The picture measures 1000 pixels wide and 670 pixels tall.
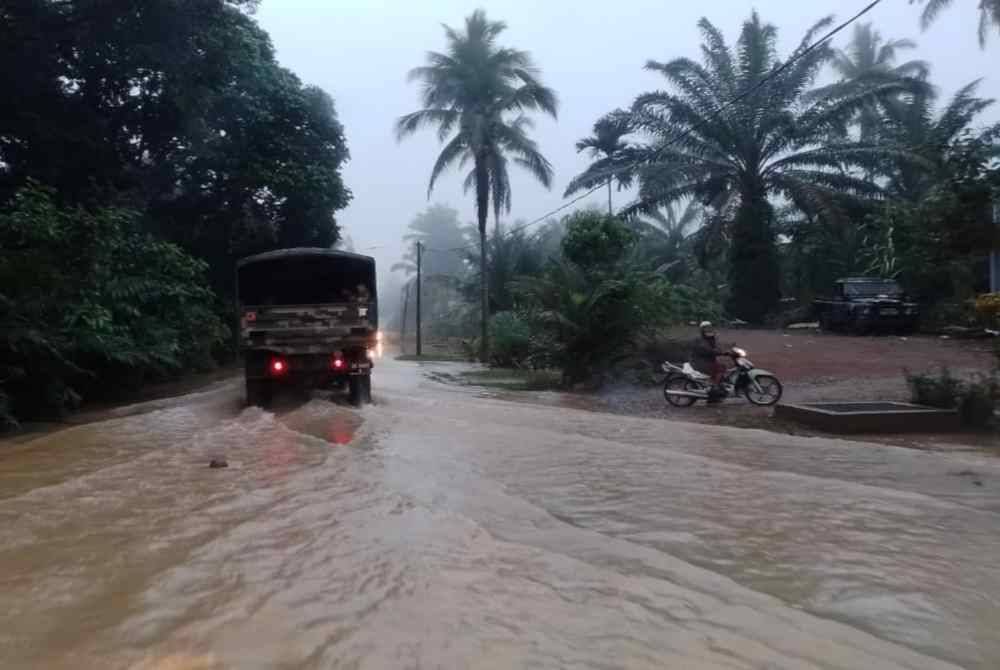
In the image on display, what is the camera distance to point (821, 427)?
10.1 meters

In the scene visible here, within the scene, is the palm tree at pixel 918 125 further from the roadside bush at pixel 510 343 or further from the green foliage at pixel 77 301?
the green foliage at pixel 77 301

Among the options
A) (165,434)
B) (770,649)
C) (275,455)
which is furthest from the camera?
(165,434)

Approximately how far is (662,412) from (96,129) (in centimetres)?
1410

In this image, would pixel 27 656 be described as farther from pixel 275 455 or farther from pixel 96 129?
pixel 96 129

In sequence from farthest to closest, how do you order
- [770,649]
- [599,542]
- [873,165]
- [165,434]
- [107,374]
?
[873,165] → [107,374] → [165,434] → [599,542] → [770,649]

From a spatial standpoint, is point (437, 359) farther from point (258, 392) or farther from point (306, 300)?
point (258, 392)

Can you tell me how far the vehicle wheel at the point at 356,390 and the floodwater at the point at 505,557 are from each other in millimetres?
4512

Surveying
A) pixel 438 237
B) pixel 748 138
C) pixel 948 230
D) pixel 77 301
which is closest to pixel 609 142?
pixel 748 138

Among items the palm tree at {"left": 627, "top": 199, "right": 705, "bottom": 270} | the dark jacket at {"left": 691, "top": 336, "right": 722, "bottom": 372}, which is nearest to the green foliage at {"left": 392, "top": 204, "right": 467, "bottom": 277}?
the palm tree at {"left": 627, "top": 199, "right": 705, "bottom": 270}

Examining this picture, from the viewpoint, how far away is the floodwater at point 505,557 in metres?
3.82

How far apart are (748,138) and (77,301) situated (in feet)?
64.9

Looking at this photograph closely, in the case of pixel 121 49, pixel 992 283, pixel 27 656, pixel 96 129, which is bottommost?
pixel 27 656

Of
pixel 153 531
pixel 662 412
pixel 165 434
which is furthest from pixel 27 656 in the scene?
pixel 662 412

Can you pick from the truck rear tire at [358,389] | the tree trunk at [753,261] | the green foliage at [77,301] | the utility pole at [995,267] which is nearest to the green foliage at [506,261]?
the tree trunk at [753,261]
